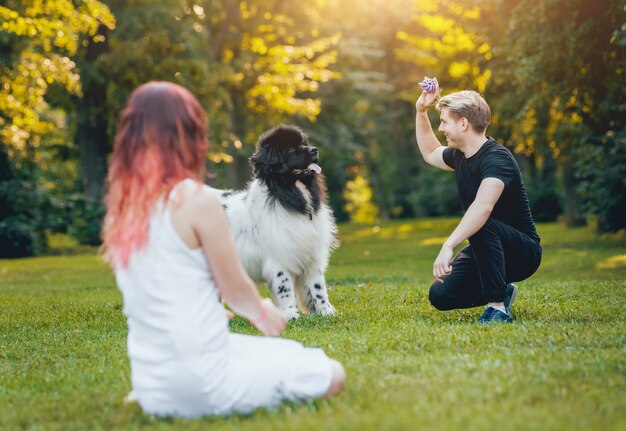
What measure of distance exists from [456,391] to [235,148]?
2321 cm

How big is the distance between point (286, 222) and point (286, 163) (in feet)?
1.85

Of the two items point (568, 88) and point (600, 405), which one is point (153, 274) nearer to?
point (600, 405)

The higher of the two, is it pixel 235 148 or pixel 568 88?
pixel 568 88

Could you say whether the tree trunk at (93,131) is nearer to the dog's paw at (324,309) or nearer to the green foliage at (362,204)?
the dog's paw at (324,309)

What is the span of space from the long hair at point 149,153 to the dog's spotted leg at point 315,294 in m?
4.09

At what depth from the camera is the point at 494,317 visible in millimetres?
6684

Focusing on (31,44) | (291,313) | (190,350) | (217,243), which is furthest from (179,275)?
(31,44)

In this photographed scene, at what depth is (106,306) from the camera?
984 cm

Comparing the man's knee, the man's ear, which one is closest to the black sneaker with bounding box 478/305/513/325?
the man's knee

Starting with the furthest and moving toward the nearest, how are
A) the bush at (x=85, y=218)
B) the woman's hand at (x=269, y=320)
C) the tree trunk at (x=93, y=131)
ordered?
the bush at (x=85, y=218), the tree trunk at (x=93, y=131), the woman's hand at (x=269, y=320)

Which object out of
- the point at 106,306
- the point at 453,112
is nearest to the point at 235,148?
the point at 106,306

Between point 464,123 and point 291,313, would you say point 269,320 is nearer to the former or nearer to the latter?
point 464,123

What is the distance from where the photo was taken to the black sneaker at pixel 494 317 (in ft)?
21.9

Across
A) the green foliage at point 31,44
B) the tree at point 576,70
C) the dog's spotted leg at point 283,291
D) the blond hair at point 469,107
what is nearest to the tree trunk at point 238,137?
the green foliage at point 31,44
